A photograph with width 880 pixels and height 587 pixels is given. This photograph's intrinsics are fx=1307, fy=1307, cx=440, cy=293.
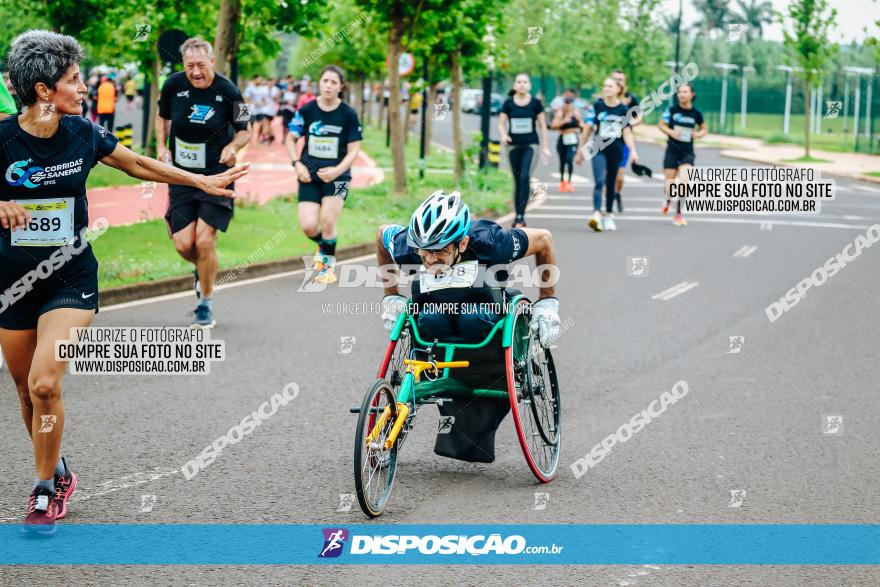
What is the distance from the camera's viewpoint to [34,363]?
559 centimetres

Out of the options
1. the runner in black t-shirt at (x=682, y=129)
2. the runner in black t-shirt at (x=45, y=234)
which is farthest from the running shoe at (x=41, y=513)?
the runner in black t-shirt at (x=682, y=129)

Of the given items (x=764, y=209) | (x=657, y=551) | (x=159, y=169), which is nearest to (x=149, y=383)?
(x=159, y=169)

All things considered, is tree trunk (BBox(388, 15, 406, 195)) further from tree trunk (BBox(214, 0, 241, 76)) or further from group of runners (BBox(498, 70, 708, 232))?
tree trunk (BBox(214, 0, 241, 76))

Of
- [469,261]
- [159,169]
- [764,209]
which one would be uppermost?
[159,169]

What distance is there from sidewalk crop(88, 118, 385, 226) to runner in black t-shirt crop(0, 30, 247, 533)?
601cm

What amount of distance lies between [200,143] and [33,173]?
5.25 meters

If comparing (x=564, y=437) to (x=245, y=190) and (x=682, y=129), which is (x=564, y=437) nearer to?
(x=682, y=129)

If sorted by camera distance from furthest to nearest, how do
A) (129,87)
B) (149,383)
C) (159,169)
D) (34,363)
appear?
(129,87) → (149,383) → (159,169) → (34,363)

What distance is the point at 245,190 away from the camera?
2383 centimetres

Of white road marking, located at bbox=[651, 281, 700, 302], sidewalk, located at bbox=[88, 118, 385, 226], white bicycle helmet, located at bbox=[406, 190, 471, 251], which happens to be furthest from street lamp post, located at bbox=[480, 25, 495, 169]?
white bicycle helmet, located at bbox=[406, 190, 471, 251]

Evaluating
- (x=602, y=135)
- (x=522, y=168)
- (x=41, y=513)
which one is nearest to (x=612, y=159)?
(x=602, y=135)

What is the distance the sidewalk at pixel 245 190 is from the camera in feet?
60.4

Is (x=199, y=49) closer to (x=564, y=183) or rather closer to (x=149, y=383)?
(x=149, y=383)

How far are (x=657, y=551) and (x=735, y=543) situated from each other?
0.39 m
